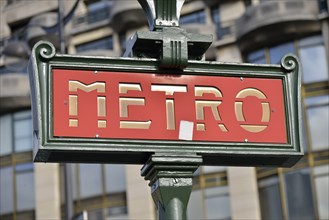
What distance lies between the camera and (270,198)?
99.5 feet

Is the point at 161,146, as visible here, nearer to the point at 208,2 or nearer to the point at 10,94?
the point at 208,2

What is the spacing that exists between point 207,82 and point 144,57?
1.38 ft

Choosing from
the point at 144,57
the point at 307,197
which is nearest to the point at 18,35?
the point at 307,197

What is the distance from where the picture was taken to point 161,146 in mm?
4785

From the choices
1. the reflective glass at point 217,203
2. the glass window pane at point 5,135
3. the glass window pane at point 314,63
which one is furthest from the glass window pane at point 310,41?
the glass window pane at point 5,135

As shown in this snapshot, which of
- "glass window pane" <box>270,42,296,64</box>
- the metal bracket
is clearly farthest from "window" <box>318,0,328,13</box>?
the metal bracket

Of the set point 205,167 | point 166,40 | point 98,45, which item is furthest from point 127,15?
point 166,40

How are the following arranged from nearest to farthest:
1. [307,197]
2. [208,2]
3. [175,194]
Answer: [175,194] < [307,197] < [208,2]

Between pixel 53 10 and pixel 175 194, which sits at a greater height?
pixel 53 10

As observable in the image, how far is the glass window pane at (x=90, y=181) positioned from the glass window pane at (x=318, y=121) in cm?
903

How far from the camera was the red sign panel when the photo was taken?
15.5ft

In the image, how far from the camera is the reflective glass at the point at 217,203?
103 ft

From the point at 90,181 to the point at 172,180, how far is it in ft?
95.5

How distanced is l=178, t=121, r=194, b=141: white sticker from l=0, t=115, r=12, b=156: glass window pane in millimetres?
32016
